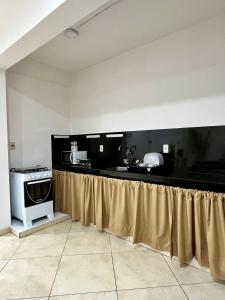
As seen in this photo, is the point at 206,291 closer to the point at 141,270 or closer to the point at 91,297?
the point at 141,270

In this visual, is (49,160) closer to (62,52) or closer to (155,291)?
(62,52)

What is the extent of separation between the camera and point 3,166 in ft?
8.71

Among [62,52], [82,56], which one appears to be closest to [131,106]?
[82,56]

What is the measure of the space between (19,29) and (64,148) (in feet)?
7.15

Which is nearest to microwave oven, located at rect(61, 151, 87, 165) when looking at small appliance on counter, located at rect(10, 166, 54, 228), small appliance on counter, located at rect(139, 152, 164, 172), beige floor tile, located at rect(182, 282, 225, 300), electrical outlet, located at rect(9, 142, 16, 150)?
small appliance on counter, located at rect(10, 166, 54, 228)

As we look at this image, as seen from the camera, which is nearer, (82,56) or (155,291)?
(155,291)

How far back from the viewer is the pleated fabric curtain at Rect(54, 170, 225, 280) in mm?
1686

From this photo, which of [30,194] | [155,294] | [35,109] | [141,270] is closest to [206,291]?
[155,294]

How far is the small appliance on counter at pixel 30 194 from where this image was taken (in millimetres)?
2686

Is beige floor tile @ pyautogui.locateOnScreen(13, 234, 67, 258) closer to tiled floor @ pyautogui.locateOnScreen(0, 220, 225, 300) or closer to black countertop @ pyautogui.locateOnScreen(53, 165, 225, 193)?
tiled floor @ pyautogui.locateOnScreen(0, 220, 225, 300)

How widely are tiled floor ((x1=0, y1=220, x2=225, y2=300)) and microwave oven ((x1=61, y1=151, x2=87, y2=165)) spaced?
1173 mm

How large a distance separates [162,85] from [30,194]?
228cm

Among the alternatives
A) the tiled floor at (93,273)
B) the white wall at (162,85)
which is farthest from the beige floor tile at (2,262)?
the white wall at (162,85)

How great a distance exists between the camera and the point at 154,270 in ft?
6.22
